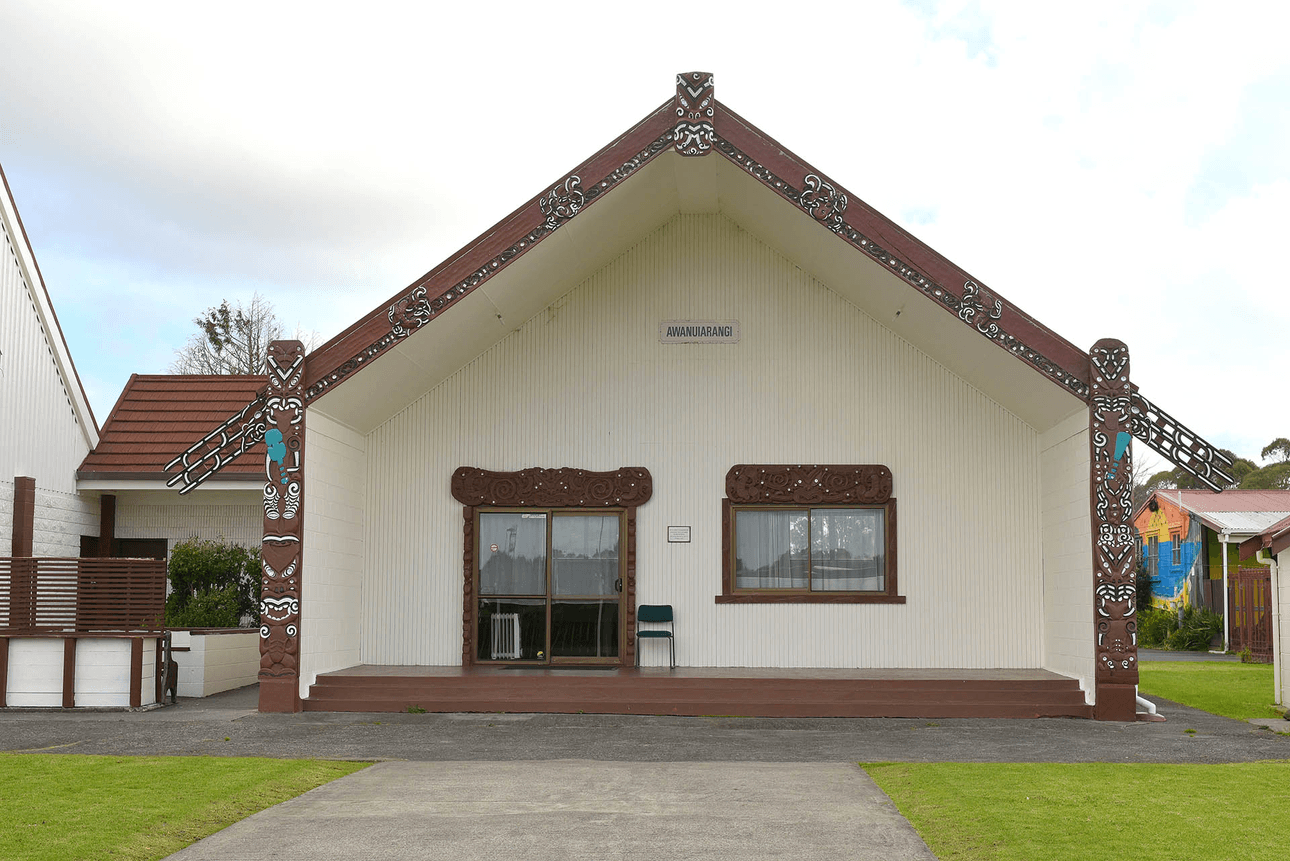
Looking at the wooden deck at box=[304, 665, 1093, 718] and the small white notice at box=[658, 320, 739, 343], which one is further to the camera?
the small white notice at box=[658, 320, 739, 343]

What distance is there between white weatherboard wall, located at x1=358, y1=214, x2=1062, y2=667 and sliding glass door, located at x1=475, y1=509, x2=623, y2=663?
36 centimetres

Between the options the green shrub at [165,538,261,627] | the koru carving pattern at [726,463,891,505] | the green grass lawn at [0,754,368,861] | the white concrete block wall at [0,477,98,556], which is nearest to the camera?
the green grass lawn at [0,754,368,861]

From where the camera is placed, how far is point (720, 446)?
46.7 feet

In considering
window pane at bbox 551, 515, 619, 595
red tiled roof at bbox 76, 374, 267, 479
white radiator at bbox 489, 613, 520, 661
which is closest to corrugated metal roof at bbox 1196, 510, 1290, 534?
window pane at bbox 551, 515, 619, 595

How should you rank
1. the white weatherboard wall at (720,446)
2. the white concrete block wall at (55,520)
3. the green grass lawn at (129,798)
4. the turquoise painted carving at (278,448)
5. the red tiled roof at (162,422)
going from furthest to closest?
the red tiled roof at (162,422), the white concrete block wall at (55,520), the white weatherboard wall at (720,446), the turquoise painted carving at (278,448), the green grass lawn at (129,798)

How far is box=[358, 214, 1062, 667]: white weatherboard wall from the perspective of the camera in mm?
13836

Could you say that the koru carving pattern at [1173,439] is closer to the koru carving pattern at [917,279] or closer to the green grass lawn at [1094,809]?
the koru carving pattern at [917,279]

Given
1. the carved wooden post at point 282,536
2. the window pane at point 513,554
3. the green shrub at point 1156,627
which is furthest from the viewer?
the green shrub at point 1156,627

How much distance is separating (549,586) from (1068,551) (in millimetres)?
5982

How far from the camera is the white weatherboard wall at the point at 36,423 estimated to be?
14531 millimetres

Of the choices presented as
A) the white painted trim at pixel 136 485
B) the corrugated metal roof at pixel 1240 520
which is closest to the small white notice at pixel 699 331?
the white painted trim at pixel 136 485

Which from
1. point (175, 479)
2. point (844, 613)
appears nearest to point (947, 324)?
point (844, 613)

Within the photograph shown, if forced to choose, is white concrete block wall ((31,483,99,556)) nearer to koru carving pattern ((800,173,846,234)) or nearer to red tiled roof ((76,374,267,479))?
red tiled roof ((76,374,267,479))

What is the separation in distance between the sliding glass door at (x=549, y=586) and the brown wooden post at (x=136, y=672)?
12.5 feet
